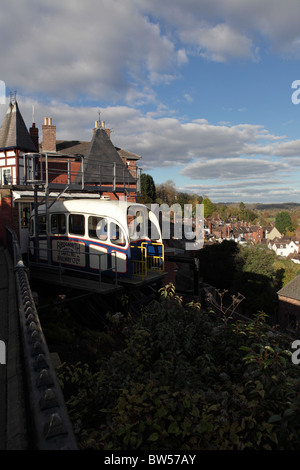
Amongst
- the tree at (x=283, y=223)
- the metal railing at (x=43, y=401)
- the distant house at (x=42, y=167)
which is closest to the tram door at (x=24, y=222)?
the distant house at (x=42, y=167)

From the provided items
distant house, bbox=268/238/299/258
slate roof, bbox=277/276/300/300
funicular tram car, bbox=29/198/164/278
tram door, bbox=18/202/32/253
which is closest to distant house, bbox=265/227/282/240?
distant house, bbox=268/238/299/258

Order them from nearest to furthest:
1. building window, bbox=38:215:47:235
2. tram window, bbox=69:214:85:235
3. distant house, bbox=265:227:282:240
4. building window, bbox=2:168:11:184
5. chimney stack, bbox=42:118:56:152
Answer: tram window, bbox=69:214:85:235, building window, bbox=38:215:47:235, building window, bbox=2:168:11:184, chimney stack, bbox=42:118:56:152, distant house, bbox=265:227:282:240

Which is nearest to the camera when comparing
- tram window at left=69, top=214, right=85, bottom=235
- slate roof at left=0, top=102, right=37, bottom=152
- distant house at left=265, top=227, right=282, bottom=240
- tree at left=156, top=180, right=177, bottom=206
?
tram window at left=69, top=214, right=85, bottom=235

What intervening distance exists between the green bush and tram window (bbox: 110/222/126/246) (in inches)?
231

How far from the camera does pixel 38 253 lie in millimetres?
13312

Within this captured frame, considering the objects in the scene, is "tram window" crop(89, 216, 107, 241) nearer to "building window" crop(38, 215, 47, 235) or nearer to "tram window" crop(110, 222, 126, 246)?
"tram window" crop(110, 222, 126, 246)

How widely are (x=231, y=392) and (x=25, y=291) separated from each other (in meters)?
3.71

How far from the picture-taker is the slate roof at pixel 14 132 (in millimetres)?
30047

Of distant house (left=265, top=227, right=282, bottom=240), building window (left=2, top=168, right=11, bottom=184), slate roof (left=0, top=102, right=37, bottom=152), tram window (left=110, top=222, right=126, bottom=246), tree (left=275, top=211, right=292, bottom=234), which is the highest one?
slate roof (left=0, top=102, right=37, bottom=152)

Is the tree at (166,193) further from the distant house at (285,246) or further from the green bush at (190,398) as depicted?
the green bush at (190,398)

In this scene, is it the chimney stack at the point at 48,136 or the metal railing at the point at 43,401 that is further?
the chimney stack at the point at 48,136

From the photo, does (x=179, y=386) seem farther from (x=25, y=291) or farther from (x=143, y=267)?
(x=143, y=267)

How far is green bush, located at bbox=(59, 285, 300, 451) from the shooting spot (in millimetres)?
3021

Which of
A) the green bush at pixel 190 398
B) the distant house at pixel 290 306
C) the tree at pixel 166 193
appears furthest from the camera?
the tree at pixel 166 193
